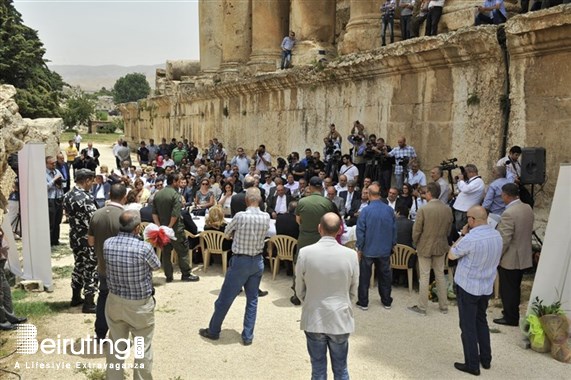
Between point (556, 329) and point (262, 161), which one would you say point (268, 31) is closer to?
point (262, 161)

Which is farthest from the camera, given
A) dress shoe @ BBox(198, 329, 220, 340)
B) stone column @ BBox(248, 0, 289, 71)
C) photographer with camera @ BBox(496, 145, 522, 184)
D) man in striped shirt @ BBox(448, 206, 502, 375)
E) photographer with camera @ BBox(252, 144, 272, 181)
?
stone column @ BBox(248, 0, 289, 71)

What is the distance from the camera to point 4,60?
3159cm

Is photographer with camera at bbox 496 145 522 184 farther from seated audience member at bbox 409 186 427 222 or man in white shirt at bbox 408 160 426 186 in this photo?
man in white shirt at bbox 408 160 426 186

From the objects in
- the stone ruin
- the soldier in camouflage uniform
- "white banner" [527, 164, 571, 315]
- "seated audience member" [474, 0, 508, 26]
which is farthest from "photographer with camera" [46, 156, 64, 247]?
"white banner" [527, 164, 571, 315]

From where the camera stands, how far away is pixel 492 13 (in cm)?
837

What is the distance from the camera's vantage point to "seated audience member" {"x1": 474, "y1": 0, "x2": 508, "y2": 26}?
8281 millimetres

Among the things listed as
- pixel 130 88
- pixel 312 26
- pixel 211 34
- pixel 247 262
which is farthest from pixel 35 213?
pixel 130 88

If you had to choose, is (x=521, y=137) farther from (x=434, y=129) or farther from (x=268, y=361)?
(x=268, y=361)

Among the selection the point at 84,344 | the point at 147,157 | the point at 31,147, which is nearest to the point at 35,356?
the point at 84,344

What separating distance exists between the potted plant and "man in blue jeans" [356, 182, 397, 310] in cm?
186

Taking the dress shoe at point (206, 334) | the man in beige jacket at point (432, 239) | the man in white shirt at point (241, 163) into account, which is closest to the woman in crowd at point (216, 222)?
the dress shoe at point (206, 334)

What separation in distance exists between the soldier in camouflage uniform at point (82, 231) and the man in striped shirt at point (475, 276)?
4227mm

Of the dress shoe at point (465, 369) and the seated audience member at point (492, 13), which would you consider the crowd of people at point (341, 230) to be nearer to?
the dress shoe at point (465, 369)

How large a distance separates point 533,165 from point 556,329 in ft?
8.15
